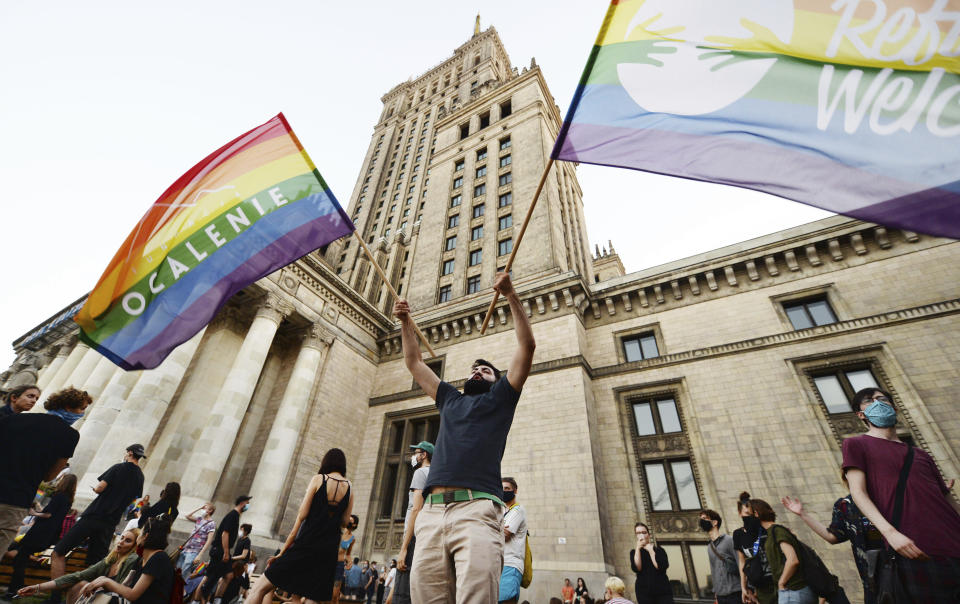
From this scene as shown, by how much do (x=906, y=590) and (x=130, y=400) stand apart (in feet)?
60.5

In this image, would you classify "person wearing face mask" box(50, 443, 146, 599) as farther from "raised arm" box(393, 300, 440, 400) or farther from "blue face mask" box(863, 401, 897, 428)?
"blue face mask" box(863, 401, 897, 428)

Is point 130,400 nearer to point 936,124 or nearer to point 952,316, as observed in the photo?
A: point 936,124

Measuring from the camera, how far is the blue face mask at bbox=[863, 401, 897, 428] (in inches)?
120

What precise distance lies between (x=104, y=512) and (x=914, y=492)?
9.13 metres

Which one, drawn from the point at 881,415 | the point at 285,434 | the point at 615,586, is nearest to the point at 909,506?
the point at 881,415

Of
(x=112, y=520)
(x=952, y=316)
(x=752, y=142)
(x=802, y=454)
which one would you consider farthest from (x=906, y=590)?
(x=952, y=316)

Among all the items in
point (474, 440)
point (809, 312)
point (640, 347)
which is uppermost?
point (809, 312)

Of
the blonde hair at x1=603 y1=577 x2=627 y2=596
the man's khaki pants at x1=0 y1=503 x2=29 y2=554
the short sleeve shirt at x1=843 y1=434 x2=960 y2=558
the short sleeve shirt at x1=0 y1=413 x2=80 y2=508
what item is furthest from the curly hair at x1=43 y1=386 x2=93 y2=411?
the short sleeve shirt at x1=843 y1=434 x2=960 y2=558

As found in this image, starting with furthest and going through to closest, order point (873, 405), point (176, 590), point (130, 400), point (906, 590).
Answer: point (130, 400) → point (176, 590) → point (873, 405) → point (906, 590)

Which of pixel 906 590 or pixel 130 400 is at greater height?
pixel 130 400

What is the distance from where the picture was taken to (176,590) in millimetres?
4105

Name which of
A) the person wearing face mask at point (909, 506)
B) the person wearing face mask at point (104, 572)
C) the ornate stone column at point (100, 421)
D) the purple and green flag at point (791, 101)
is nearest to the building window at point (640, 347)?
the person wearing face mask at point (909, 506)

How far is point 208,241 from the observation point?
5.02 metres

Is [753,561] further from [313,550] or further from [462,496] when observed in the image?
[313,550]
